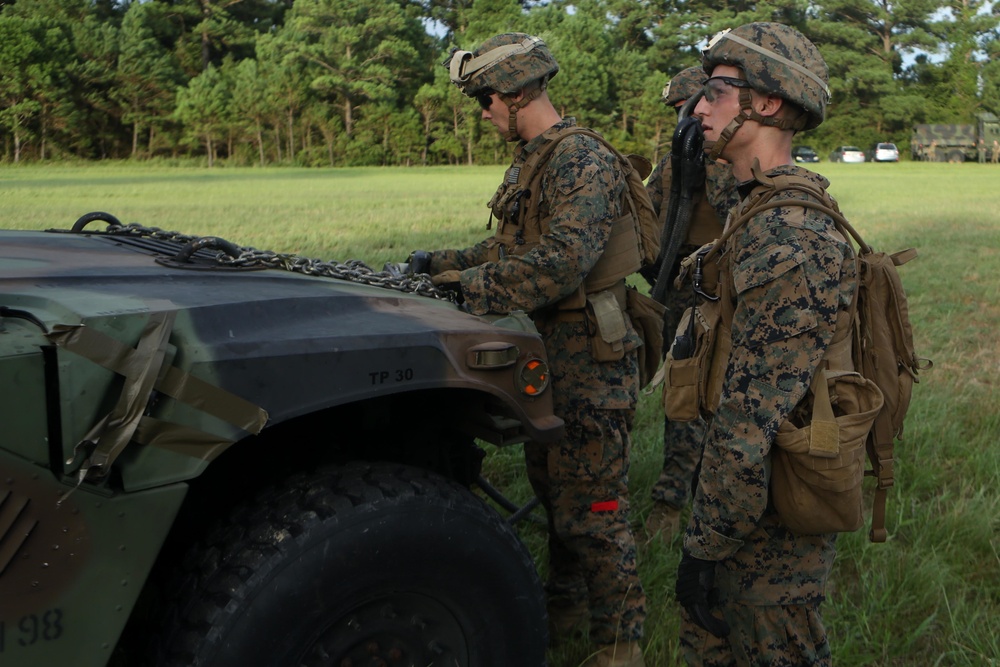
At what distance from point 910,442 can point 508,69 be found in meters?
3.01

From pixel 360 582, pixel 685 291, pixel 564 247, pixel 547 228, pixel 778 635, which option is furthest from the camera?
pixel 685 291

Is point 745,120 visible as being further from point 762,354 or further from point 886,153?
point 886,153

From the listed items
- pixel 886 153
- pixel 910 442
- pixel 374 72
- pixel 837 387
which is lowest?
pixel 910 442

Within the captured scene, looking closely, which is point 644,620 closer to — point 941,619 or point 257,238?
point 941,619

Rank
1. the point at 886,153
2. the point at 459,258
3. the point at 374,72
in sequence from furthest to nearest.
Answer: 1. the point at 886,153
2. the point at 374,72
3. the point at 459,258

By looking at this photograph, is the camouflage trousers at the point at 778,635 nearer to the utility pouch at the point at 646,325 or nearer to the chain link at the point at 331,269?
the utility pouch at the point at 646,325

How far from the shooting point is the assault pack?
2.18 metres

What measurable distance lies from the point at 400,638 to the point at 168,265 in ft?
3.52

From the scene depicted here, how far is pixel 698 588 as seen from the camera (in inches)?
92.1

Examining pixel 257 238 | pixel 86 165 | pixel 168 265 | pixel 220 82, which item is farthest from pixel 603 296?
pixel 220 82

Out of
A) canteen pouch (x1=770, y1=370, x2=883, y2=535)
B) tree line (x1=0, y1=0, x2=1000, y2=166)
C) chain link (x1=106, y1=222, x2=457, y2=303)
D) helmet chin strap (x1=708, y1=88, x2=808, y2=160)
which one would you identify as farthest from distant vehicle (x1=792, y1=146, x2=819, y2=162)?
canteen pouch (x1=770, y1=370, x2=883, y2=535)

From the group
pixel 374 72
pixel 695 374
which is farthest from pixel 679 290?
pixel 374 72

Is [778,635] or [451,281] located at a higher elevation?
[451,281]

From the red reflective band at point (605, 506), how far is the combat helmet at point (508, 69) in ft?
4.08
